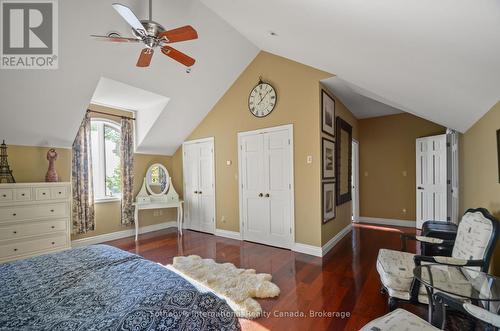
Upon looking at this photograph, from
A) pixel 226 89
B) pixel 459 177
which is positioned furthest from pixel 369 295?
pixel 226 89

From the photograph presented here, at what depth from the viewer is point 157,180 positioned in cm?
534

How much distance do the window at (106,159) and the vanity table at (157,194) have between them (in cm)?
52

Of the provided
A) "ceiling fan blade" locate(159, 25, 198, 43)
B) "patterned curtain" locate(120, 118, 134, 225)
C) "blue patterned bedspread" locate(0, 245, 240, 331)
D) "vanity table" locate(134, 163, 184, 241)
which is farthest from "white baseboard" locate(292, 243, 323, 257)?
"patterned curtain" locate(120, 118, 134, 225)

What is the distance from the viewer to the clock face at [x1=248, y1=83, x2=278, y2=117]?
4.02 metres

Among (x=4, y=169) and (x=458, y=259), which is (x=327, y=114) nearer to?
(x=458, y=259)

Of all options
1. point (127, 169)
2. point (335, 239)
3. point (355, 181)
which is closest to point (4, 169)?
point (127, 169)

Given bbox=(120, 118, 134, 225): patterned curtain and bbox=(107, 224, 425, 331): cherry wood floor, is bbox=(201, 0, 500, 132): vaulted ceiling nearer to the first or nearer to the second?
bbox=(107, 224, 425, 331): cherry wood floor

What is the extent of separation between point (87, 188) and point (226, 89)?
329 centimetres

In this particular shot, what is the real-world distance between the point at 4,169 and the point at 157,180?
2.51m

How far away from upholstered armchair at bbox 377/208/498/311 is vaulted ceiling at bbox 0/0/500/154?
1.13m

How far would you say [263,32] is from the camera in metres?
2.96

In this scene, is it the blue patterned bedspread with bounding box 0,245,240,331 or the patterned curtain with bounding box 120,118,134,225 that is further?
the patterned curtain with bounding box 120,118,134,225

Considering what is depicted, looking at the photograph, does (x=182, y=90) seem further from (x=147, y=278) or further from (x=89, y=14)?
(x=147, y=278)

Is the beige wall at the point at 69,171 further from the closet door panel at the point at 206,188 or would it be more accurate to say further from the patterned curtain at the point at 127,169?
the closet door panel at the point at 206,188
